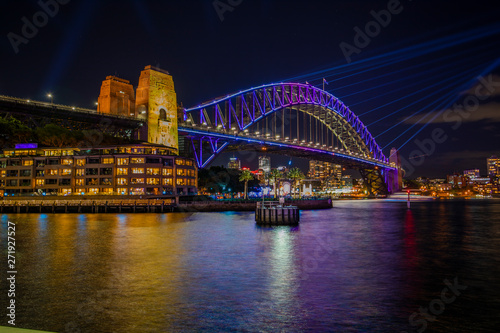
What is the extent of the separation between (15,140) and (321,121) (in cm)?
9341

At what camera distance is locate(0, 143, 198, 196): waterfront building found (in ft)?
232

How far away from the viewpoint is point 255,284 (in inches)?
690

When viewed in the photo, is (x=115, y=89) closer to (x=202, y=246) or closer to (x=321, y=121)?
(x=321, y=121)

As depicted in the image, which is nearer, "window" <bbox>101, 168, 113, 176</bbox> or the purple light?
"window" <bbox>101, 168, 113, 176</bbox>

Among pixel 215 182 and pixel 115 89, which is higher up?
pixel 115 89

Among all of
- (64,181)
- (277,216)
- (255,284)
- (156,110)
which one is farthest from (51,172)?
(255,284)

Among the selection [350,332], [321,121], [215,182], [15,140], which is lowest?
[350,332]

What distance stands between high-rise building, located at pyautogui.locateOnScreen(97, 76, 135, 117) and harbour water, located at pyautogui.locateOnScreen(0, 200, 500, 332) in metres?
67.8

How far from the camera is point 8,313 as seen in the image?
13.1m

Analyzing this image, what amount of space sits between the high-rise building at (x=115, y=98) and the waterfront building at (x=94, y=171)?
78.5 feet

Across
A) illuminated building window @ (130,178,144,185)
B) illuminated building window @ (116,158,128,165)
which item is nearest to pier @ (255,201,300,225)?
illuminated building window @ (130,178,144,185)

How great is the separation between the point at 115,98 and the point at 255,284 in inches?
3550

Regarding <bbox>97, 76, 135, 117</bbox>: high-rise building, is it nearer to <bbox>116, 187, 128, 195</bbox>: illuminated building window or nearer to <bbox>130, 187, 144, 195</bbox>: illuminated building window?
<bbox>116, 187, 128, 195</bbox>: illuminated building window

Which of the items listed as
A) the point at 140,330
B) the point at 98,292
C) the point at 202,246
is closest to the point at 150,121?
the point at 202,246
